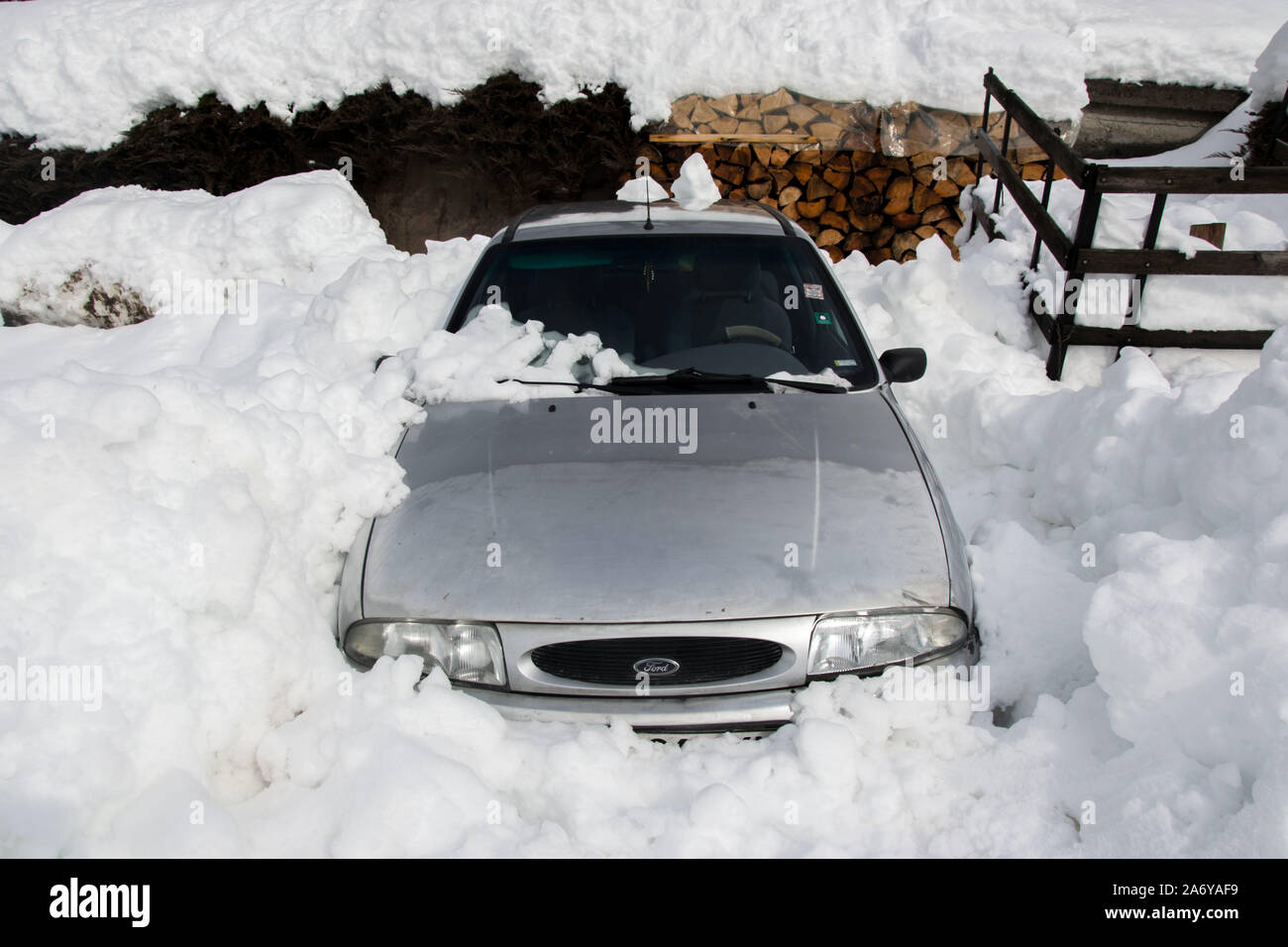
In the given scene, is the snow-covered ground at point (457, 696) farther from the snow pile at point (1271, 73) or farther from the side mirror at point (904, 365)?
the snow pile at point (1271, 73)

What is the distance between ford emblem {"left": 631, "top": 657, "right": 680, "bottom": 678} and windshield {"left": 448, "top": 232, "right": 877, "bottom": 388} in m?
1.26

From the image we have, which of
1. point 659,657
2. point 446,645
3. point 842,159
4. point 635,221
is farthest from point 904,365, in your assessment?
point 842,159

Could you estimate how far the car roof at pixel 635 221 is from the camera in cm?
355

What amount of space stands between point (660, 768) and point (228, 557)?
1.19 m

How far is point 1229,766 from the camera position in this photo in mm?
1851

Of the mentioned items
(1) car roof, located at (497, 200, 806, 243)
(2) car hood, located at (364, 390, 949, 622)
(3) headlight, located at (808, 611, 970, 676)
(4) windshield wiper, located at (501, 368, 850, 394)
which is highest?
(1) car roof, located at (497, 200, 806, 243)

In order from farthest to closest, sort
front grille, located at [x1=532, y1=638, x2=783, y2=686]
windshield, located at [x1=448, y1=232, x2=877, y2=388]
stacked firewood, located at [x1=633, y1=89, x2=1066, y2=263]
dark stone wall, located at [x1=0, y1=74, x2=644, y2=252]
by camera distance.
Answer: dark stone wall, located at [x1=0, y1=74, x2=644, y2=252]
stacked firewood, located at [x1=633, y1=89, x2=1066, y2=263]
windshield, located at [x1=448, y1=232, x2=877, y2=388]
front grille, located at [x1=532, y1=638, x2=783, y2=686]

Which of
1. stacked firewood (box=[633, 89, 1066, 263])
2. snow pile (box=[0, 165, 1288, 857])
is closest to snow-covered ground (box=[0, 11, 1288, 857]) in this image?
snow pile (box=[0, 165, 1288, 857])

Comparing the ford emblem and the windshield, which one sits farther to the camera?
the windshield

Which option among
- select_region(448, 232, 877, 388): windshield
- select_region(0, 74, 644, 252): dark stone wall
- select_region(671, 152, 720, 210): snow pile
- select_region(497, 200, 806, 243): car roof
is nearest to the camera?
select_region(448, 232, 877, 388): windshield

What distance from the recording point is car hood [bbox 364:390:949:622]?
6.85 ft

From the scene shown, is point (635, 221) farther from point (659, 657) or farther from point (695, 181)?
point (695, 181)

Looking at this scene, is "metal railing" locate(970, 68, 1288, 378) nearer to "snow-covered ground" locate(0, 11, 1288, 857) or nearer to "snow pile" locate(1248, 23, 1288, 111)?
"snow-covered ground" locate(0, 11, 1288, 857)
